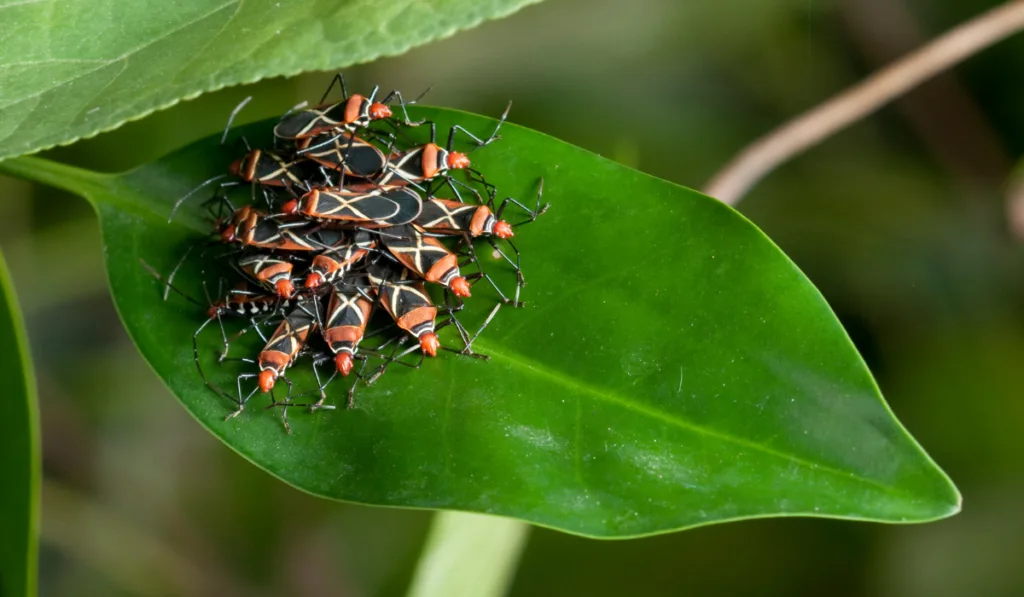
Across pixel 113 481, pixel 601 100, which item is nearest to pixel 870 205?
pixel 601 100

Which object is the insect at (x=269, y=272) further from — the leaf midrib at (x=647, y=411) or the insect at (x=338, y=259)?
the leaf midrib at (x=647, y=411)

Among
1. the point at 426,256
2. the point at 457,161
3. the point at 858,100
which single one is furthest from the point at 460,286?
the point at 858,100

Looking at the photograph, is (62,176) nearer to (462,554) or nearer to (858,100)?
(462,554)

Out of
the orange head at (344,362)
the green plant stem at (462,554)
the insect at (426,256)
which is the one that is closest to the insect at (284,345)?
the orange head at (344,362)

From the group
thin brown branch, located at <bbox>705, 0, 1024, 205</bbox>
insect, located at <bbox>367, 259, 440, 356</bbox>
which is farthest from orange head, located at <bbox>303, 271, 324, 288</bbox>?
thin brown branch, located at <bbox>705, 0, 1024, 205</bbox>

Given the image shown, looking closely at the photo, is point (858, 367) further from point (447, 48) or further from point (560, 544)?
point (447, 48)

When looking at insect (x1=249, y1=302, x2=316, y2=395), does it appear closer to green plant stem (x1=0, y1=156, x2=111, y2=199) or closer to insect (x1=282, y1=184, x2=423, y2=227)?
insect (x1=282, y1=184, x2=423, y2=227)
